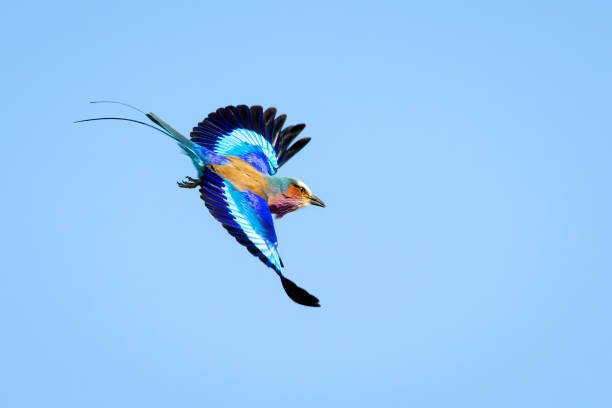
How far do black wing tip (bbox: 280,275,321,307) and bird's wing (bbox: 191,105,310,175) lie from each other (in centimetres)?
361

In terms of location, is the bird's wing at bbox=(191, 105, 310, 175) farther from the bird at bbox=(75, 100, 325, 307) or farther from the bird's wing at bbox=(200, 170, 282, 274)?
the bird's wing at bbox=(200, 170, 282, 274)

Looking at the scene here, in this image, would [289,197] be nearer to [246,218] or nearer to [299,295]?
[246,218]

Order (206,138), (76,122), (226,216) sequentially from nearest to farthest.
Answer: (76,122), (226,216), (206,138)

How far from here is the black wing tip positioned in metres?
12.3

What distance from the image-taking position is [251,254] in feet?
42.6

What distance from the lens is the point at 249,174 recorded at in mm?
14758

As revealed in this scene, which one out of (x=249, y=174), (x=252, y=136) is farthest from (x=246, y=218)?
(x=252, y=136)

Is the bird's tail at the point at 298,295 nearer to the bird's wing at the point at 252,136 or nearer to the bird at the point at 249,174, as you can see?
the bird at the point at 249,174

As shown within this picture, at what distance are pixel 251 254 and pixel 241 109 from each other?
4601 mm

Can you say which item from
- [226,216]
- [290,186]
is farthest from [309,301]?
[290,186]

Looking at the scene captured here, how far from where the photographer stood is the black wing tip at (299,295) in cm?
1234

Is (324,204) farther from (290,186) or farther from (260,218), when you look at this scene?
(260,218)

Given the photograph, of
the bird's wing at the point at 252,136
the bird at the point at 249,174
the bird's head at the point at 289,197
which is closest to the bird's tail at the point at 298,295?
the bird at the point at 249,174

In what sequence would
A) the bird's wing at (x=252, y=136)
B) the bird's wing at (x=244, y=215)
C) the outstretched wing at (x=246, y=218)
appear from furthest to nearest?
the bird's wing at (x=252, y=136) < the bird's wing at (x=244, y=215) < the outstretched wing at (x=246, y=218)
